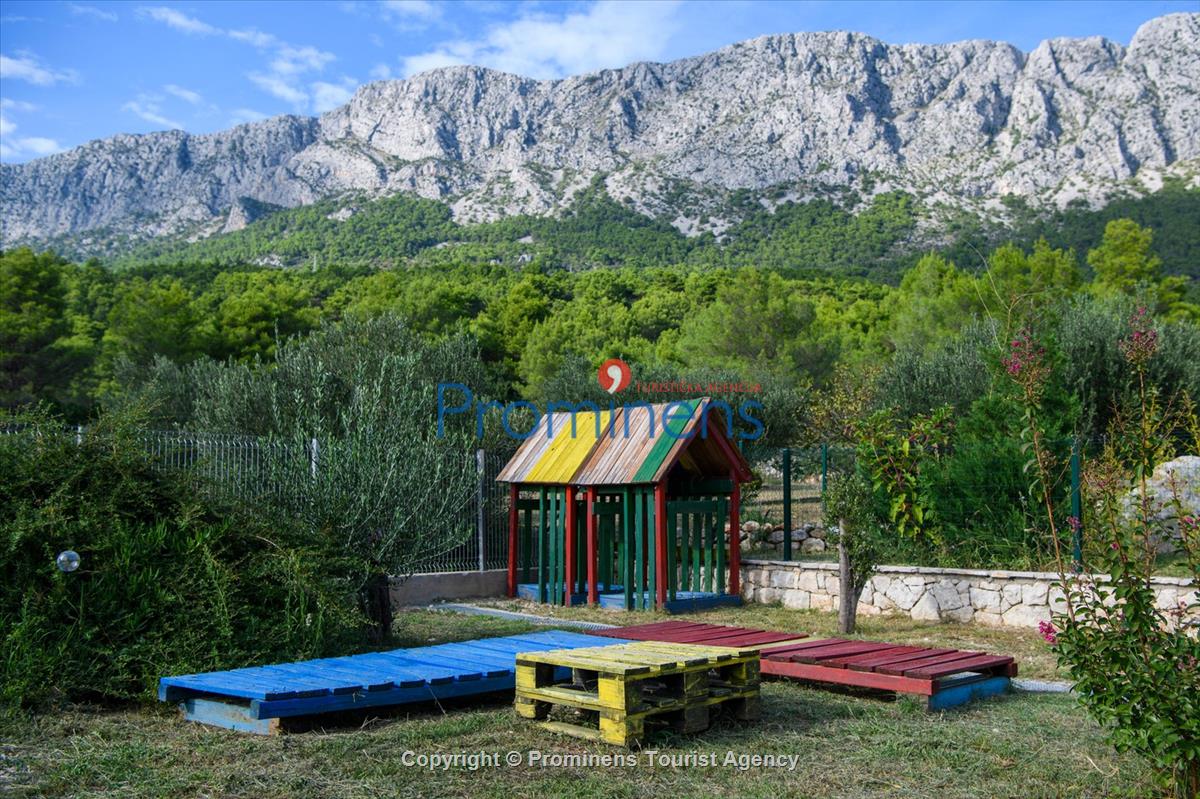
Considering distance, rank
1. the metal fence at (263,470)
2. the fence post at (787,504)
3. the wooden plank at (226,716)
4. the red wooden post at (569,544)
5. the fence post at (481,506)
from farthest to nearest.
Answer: the fence post at (481,506)
the fence post at (787,504)
the red wooden post at (569,544)
the metal fence at (263,470)
the wooden plank at (226,716)

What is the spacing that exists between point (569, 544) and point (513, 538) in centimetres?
133

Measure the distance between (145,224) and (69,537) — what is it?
4555 inches

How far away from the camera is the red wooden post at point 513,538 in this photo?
46.9 ft

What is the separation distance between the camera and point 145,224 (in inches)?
4390

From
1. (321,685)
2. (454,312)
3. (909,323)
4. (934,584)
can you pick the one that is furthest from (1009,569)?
(454,312)

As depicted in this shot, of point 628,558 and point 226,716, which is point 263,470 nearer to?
point 628,558

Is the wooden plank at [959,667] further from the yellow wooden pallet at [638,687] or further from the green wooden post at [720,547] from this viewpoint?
the green wooden post at [720,547]

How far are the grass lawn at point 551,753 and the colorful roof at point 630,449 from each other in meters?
5.75

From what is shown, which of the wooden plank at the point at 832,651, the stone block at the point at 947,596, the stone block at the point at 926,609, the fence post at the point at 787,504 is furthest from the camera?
the fence post at the point at 787,504

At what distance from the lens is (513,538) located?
14.5 meters

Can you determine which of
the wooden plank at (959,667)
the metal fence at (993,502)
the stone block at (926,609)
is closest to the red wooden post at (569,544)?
the metal fence at (993,502)

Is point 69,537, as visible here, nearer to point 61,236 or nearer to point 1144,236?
point 1144,236

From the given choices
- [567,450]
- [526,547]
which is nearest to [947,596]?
[567,450]

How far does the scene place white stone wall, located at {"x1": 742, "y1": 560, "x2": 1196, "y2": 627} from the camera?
11.0 m
